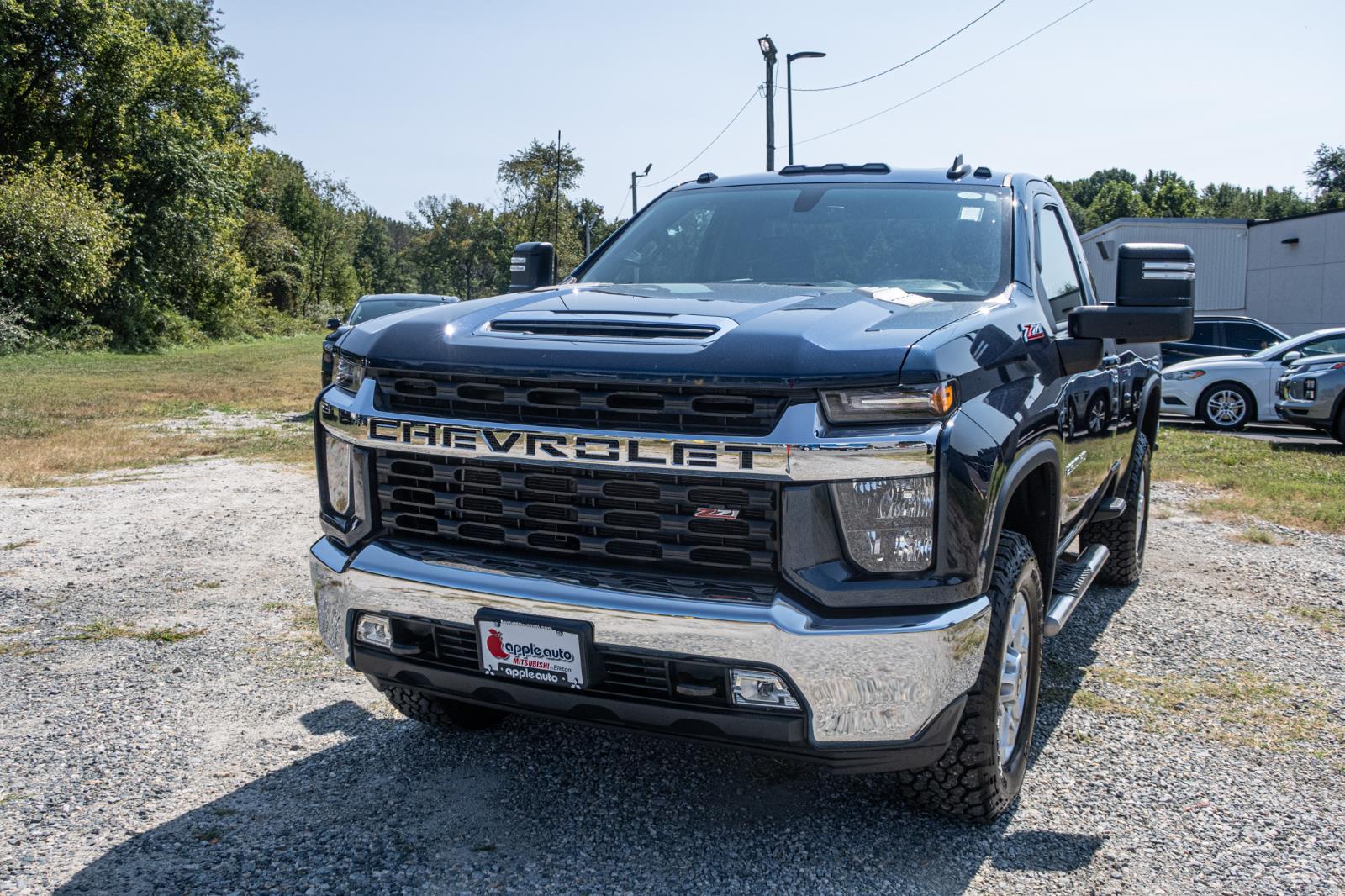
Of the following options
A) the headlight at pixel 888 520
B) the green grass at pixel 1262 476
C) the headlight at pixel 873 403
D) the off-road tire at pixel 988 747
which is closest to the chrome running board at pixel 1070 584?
the off-road tire at pixel 988 747

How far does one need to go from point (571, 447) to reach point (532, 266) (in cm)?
216

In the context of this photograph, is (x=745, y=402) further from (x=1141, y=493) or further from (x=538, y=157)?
(x=538, y=157)

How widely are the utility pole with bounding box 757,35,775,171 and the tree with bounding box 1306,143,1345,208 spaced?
85822mm

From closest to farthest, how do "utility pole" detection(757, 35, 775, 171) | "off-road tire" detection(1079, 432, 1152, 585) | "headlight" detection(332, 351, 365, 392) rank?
"headlight" detection(332, 351, 365, 392)
"off-road tire" detection(1079, 432, 1152, 585)
"utility pole" detection(757, 35, 775, 171)

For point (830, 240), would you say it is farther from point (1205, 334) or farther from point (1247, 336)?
point (1247, 336)

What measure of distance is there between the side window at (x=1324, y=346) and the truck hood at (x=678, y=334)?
14264mm

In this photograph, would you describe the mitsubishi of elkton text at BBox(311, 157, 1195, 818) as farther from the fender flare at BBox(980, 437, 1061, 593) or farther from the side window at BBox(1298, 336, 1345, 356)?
the side window at BBox(1298, 336, 1345, 356)

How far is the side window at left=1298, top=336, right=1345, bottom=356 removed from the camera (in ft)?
49.9

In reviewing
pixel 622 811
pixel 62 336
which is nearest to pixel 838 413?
pixel 622 811

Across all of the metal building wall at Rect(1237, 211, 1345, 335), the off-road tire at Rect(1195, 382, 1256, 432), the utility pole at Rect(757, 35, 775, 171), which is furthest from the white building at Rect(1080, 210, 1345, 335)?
the off-road tire at Rect(1195, 382, 1256, 432)

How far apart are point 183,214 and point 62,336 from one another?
6.45 metres

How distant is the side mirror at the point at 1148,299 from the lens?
11.6 feet

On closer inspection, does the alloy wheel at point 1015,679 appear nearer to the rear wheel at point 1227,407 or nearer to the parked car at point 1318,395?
the parked car at point 1318,395

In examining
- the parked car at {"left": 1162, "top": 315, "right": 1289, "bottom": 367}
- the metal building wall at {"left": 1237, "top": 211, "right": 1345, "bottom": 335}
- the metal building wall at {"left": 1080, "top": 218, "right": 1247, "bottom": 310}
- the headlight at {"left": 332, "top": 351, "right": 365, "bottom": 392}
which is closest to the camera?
the headlight at {"left": 332, "top": 351, "right": 365, "bottom": 392}
